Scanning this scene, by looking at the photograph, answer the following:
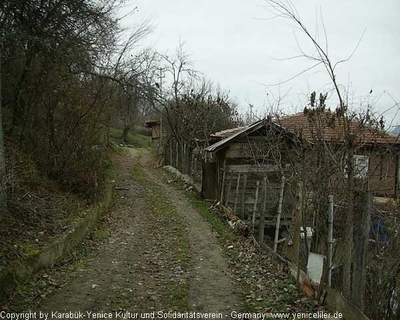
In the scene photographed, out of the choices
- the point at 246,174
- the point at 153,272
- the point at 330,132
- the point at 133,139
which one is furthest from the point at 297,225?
the point at 133,139

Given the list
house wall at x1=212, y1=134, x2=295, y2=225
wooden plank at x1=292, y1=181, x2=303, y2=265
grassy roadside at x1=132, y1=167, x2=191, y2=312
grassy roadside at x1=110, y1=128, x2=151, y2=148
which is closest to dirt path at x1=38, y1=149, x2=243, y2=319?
grassy roadside at x1=132, y1=167, x2=191, y2=312

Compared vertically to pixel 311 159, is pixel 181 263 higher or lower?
lower

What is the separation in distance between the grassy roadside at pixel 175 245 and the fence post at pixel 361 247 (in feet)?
7.20

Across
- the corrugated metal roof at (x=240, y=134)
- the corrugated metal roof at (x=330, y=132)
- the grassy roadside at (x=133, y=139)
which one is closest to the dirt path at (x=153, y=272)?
the corrugated metal roof at (x=240, y=134)

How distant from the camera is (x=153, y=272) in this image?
694 centimetres

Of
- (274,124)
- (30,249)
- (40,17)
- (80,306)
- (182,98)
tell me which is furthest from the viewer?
(182,98)

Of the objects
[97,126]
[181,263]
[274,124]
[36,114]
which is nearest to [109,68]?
[97,126]

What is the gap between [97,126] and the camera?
1259 cm

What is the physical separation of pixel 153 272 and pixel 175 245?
2.17m

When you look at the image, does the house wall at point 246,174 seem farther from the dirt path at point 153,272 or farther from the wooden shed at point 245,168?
the dirt path at point 153,272

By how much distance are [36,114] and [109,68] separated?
415 cm

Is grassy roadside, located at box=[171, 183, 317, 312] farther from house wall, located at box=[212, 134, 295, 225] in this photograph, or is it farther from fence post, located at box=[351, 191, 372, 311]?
house wall, located at box=[212, 134, 295, 225]

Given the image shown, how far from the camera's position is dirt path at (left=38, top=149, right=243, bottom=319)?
538 centimetres

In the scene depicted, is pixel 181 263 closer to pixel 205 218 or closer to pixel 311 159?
pixel 311 159
